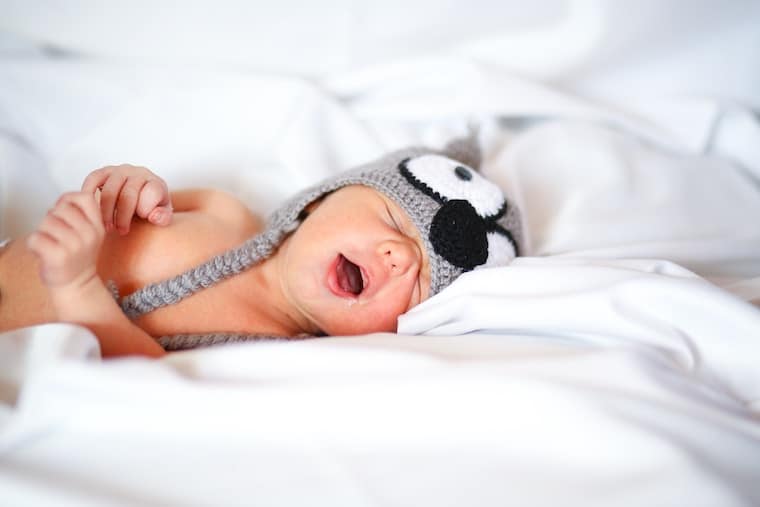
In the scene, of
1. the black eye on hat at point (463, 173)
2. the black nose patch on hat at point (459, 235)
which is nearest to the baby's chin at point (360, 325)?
Answer: the black nose patch on hat at point (459, 235)

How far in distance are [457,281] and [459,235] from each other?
0.08 m

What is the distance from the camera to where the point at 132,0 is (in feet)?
4.71

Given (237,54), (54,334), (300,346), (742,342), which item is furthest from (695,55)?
(54,334)

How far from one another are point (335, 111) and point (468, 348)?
2.85 ft

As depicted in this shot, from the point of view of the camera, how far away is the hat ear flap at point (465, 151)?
1251 mm

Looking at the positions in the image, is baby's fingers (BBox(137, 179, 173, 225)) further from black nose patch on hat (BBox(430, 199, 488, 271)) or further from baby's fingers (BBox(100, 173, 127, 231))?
black nose patch on hat (BBox(430, 199, 488, 271))

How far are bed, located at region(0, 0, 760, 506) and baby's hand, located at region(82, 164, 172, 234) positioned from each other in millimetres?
243

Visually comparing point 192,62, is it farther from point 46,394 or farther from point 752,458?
point 752,458

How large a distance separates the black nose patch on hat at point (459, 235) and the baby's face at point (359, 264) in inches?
1.8

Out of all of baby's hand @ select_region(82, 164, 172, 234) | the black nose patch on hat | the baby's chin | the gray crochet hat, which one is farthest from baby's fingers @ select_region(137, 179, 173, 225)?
the black nose patch on hat

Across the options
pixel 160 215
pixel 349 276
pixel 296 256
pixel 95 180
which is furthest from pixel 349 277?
pixel 95 180

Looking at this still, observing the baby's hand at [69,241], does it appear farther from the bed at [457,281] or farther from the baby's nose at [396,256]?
the baby's nose at [396,256]

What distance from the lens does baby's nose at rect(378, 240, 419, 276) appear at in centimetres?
96

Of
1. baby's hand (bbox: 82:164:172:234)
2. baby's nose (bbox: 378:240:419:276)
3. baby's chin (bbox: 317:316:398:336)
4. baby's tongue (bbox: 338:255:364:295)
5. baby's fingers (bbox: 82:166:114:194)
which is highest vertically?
baby's fingers (bbox: 82:166:114:194)
